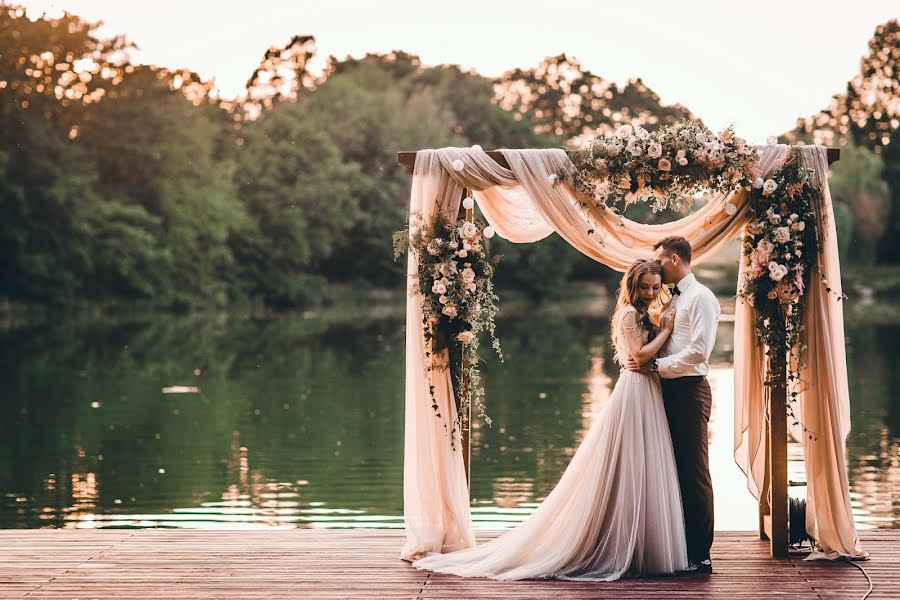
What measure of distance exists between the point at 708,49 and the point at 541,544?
35729 mm

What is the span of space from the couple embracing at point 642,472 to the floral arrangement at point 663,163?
53 cm

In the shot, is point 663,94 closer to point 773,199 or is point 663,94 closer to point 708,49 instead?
point 708,49

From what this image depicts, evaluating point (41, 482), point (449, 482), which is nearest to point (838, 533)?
point (449, 482)

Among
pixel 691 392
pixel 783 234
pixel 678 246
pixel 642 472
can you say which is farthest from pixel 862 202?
pixel 642 472

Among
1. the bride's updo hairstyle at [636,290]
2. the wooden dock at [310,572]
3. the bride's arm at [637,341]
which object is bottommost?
the wooden dock at [310,572]

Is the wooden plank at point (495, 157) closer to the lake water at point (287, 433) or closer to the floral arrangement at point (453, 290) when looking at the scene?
the floral arrangement at point (453, 290)

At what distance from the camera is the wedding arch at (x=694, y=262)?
6.59 metres

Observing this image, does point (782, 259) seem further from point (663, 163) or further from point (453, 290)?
point (453, 290)

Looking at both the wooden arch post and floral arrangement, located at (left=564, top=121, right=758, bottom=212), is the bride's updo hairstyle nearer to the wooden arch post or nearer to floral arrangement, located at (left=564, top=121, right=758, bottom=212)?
floral arrangement, located at (left=564, top=121, right=758, bottom=212)

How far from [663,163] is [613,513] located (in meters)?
1.93

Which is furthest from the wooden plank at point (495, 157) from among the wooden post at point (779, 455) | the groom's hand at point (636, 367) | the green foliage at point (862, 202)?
the green foliage at point (862, 202)

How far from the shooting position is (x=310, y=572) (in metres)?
6.16

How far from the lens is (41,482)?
1107 cm

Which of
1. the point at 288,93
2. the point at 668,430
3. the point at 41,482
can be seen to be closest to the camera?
the point at 668,430
